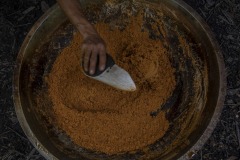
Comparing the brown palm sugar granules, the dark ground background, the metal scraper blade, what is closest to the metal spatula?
the metal scraper blade

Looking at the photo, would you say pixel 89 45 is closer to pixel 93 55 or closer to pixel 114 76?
pixel 93 55

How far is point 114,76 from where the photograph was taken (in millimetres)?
1333

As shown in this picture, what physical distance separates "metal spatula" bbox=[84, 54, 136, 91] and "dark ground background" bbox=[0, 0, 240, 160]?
24.6 inches

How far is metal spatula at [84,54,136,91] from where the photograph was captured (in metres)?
1.29

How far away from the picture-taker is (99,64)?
1.26 m

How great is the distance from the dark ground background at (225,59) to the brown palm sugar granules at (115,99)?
16.1 inches

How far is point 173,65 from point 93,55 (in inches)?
17.1

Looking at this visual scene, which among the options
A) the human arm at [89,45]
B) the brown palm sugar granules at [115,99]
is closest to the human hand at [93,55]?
the human arm at [89,45]

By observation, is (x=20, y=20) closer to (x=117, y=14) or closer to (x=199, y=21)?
(x=117, y=14)

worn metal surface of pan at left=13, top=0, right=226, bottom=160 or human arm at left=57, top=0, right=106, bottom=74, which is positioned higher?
human arm at left=57, top=0, right=106, bottom=74

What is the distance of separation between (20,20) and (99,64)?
81 cm

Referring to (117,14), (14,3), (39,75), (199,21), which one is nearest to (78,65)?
(39,75)

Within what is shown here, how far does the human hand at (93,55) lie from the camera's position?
1250 mm

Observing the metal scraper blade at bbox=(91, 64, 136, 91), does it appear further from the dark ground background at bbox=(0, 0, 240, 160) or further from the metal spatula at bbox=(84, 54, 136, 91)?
the dark ground background at bbox=(0, 0, 240, 160)
